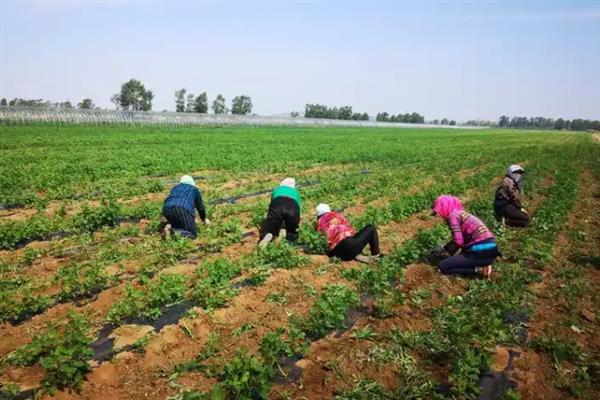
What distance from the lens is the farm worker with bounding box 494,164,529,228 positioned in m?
10.3

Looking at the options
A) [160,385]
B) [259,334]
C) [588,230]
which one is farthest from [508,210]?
[160,385]

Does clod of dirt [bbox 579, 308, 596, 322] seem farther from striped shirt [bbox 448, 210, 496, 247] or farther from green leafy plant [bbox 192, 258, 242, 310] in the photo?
green leafy plant [bbox 192, 258, 242, 310]

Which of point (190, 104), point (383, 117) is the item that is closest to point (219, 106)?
point (190, 104)

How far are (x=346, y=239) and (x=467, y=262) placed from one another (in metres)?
2.13

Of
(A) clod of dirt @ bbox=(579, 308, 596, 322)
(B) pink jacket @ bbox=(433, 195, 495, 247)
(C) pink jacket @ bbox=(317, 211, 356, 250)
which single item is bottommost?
(A) clod of dirt @ bbox=(579, 308, 596, 322)

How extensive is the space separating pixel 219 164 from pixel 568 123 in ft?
708

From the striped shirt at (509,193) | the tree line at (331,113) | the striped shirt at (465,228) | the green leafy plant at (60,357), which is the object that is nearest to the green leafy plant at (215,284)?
the green leafy plant at (60,357)

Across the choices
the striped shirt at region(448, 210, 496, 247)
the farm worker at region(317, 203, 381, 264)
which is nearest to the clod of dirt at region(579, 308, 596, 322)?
the striped shirt at region(448, 210, 496, 247)

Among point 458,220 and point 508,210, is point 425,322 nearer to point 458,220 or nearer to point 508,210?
point 458,220

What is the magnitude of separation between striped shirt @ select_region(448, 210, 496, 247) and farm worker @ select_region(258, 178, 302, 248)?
3073mm

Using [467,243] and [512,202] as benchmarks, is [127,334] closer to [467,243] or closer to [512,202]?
[467,243]

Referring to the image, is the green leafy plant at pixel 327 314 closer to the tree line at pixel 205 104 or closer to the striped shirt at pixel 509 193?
the striped shirt at pixel 509 193

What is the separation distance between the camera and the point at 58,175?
1493 centimetres

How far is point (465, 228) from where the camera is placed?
23.8 ft
